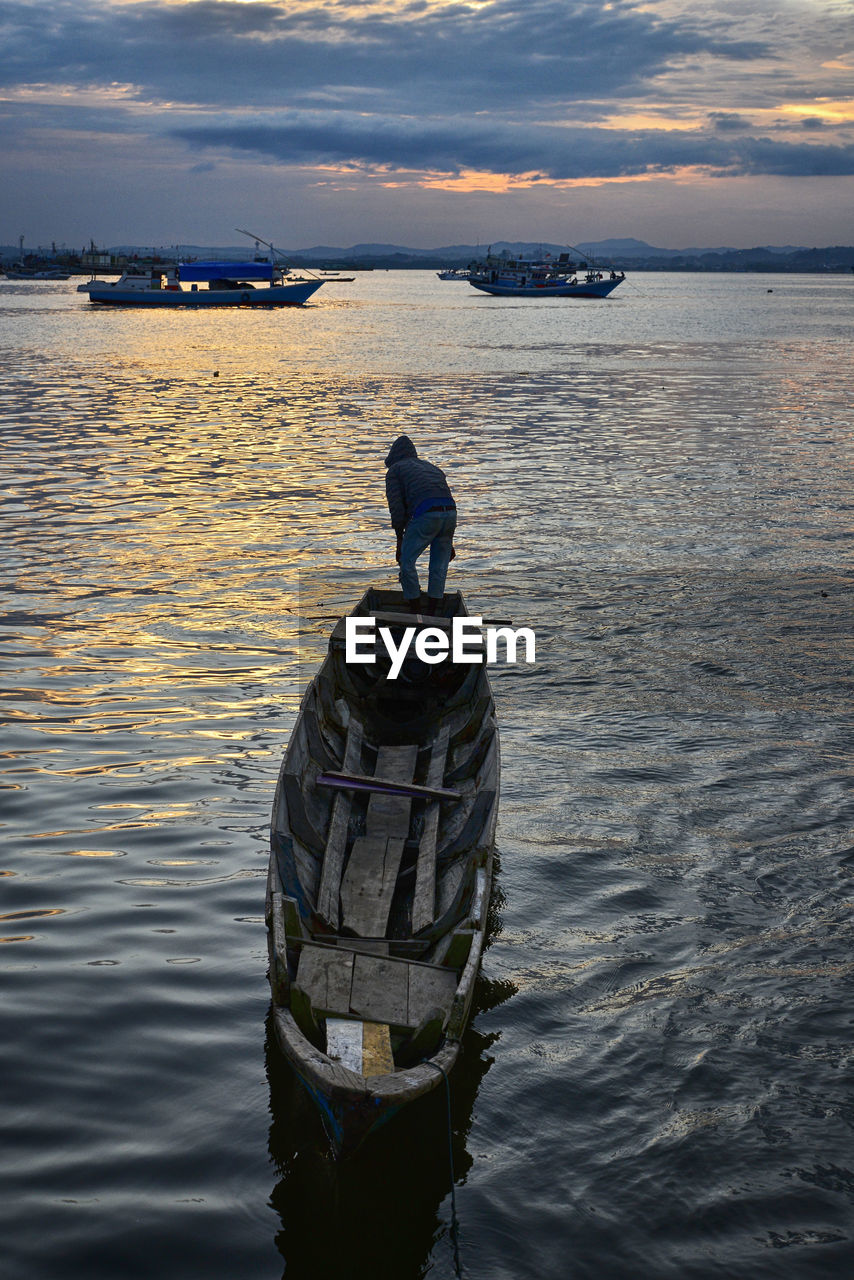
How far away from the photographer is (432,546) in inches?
458

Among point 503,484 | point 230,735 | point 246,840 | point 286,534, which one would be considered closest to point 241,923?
point 246,840

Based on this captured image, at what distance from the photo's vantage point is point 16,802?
8.58 m

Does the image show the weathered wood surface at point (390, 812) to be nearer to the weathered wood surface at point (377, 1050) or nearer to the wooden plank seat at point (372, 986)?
the wooden plank seat at point (372, 986)

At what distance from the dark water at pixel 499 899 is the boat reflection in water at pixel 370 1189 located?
17 mm

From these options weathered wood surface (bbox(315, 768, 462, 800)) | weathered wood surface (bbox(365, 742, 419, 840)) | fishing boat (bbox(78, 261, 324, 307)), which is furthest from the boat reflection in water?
Answer: fishing boat (bbox(78, 261, 324, 307))

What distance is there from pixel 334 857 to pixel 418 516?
4.90 m

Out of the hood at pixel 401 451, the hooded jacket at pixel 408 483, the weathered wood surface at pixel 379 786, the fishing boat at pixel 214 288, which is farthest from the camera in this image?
the fishing boat at pixel 214 288

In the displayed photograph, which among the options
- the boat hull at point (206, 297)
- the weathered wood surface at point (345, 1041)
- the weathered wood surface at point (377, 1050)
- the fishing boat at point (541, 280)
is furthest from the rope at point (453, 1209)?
the fishing boat at point (541, 280)

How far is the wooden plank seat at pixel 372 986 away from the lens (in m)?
5.31

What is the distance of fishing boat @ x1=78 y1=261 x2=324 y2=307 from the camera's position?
104 metres

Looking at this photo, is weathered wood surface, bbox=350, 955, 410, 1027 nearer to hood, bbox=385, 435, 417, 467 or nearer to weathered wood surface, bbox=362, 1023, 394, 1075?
weathered wood surface, bbox=362, 1023, 394, 1075

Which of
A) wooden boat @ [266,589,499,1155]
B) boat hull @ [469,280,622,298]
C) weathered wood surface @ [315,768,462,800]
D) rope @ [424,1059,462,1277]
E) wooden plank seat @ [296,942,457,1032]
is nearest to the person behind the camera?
rope @ [424,1059,462,1277]

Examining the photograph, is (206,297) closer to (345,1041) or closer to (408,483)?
(408,483)

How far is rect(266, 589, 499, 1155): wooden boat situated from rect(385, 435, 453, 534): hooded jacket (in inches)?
51.3
